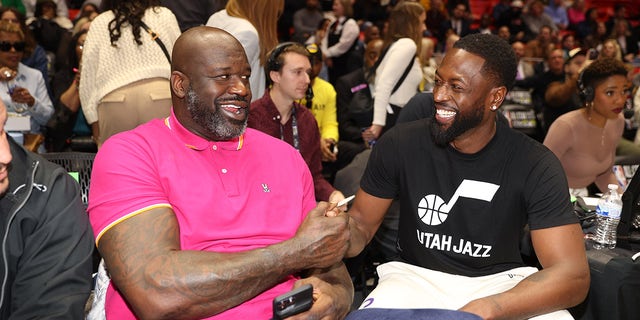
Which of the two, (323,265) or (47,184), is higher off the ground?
(47,184)

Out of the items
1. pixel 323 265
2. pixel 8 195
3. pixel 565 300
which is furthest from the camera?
pixel 565 300

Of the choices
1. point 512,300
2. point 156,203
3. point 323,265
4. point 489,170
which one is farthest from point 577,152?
point 156,203

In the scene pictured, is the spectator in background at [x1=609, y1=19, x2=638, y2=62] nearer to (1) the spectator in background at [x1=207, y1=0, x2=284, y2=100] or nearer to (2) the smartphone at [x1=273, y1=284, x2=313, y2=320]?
(1) the spectator in background at [x1=207, y1=0, x2=284, y2=100]

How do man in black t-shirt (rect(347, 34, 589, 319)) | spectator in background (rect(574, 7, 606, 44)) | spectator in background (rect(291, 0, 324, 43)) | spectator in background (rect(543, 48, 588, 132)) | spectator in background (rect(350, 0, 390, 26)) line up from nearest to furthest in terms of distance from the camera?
man in black t-shirt (rect(347, 34, 589, 319)), spectator in background (rect(543, 48, 588, 132)), spectator in background (rect(291, 0, 324, 43)), spectator in background (rect(350, 0, 390, 26)), spectator in background (rect(574, 7, 606, 44))

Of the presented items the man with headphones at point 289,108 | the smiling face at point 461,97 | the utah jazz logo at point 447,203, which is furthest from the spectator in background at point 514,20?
the utah jazz logo at point 447,203

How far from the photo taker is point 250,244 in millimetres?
2145

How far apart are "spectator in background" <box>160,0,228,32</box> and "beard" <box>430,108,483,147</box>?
217 centimetres

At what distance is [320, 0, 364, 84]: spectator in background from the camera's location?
29.4ft

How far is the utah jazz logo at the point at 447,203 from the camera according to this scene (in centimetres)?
250

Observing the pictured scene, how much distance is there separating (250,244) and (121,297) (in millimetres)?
451

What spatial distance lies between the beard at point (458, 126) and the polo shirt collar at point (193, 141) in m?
0.83

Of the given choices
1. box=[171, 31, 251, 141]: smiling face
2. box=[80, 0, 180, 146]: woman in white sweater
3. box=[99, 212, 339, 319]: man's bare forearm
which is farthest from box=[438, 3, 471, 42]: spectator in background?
box=[99, 212, 339, 319]: man's bare forearm

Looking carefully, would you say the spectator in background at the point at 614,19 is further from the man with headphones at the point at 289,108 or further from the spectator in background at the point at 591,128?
the man with headphones at the point at 289,108

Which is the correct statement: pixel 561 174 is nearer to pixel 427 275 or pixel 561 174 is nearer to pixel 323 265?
pixel 427 275
